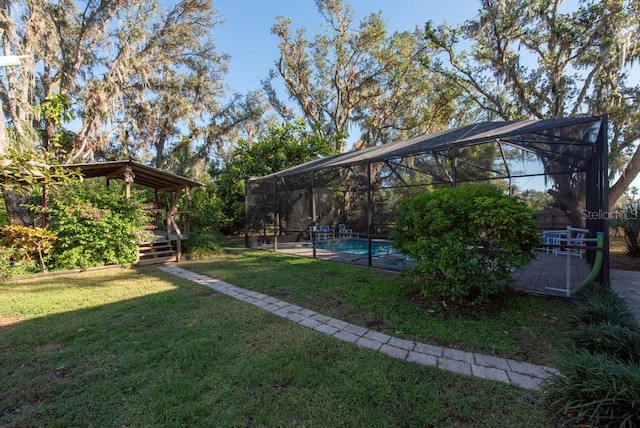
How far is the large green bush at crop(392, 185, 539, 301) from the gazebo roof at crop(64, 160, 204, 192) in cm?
680

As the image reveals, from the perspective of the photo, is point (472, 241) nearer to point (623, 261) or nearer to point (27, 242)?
point (623, 261)

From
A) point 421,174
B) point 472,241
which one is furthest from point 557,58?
point 472,241

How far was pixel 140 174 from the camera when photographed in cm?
785

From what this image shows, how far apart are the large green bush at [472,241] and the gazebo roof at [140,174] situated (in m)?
6.80

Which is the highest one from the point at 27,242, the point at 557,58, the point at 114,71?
the point at 114,71

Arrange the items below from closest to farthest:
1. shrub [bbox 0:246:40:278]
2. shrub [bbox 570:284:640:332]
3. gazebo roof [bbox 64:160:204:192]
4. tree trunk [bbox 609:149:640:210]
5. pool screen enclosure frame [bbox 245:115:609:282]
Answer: shrub [bbox 570:284:640:332]
pool screen enclosure frame [bbox 245:115:609:282]
shrub [bbox 0:246:40:278]
gazebo roof [bbox 64:160:204:192]
tree trunk [bbox 609:149:640:210]

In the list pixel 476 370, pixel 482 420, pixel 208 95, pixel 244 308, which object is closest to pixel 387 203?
pixel 244 308

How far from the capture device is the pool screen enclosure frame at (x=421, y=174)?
4504mm

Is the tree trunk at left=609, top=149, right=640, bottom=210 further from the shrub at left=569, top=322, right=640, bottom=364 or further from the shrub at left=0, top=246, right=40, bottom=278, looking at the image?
the shrub at left=0, top=246, right=40, bottom=278

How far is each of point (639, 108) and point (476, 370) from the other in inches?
545

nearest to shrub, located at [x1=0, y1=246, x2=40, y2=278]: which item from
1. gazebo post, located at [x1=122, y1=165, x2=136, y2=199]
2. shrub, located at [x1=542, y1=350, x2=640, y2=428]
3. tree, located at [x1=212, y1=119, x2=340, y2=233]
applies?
gazebo post, located at [x1=122, y1=165, x2=136, y2=199]

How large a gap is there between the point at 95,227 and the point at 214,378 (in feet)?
19.1

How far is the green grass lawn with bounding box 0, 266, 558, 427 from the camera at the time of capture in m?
1.73

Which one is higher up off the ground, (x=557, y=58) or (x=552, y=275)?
(x=557, y=58)
